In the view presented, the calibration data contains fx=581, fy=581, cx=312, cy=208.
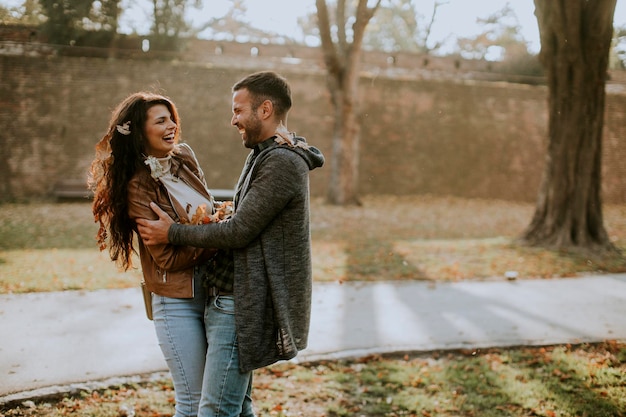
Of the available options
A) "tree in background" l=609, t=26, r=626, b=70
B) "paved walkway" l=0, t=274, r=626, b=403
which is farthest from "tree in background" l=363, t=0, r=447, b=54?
"paved walkway" l=0, t=274, r=626, b=403

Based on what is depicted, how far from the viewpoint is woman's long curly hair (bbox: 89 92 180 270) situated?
8.53 ft

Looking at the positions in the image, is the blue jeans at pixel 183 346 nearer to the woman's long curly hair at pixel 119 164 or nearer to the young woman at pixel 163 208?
the young woman at pixel 163 208

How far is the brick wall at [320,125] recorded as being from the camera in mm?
15688

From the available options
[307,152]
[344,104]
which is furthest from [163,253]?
[344,104]

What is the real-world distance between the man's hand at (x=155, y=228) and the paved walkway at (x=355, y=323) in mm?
2243

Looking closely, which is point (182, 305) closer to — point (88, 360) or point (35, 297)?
point (88, 360)

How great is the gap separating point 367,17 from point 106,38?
330 inches

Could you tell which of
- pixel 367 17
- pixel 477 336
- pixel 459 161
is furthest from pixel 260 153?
pixel 459 161

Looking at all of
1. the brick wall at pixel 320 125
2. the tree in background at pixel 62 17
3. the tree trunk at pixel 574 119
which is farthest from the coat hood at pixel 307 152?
the brick wall at pixel 320 125

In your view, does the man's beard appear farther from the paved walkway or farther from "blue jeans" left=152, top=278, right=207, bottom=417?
the paved walkway

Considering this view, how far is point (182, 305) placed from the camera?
2547mm

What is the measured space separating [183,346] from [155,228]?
529 mm

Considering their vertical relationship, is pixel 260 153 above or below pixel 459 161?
above

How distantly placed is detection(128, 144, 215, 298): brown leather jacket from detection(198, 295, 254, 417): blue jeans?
0.63 ft
